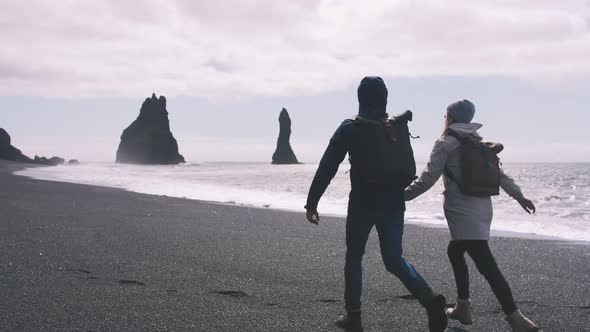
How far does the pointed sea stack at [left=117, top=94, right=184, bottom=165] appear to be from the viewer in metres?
139

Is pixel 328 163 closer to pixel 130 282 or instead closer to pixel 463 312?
pixel 463 312

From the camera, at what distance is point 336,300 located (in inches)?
212

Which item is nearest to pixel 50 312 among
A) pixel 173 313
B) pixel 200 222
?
pixel 173 313

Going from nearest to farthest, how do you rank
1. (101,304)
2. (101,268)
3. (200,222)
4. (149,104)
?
(101,304)
(101,268)
(200,222)
(149,104)

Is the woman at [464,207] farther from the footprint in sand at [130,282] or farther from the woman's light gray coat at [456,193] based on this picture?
the footprint in sand at [130,282]

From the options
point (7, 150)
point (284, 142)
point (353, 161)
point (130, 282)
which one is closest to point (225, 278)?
point (130, 282)

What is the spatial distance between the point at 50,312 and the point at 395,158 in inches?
120

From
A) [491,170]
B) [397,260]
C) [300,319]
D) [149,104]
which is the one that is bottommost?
[300,319]

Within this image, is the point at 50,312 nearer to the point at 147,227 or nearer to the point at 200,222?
the point at 147,227

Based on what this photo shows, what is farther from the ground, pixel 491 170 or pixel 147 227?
pixel 491 170

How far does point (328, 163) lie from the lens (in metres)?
4.38

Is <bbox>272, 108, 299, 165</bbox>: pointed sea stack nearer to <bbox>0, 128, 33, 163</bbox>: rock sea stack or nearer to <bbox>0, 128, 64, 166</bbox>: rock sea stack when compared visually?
<bbox>0, 128, 64, 166</bbox>: rock sea stack

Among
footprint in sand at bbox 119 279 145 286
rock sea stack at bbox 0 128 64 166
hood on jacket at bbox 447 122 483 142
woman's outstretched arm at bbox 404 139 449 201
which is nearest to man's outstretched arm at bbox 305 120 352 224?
woman's outstretched arm at bbox 404 139 449 201

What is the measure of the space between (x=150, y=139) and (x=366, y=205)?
462 feet
